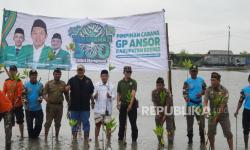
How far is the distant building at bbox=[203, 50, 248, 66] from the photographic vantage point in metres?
85.6

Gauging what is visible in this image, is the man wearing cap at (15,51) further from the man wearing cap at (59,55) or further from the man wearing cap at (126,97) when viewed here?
the man wearing cap at (126,97)

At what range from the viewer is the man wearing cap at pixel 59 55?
39.2ft

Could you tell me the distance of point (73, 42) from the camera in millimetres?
12031

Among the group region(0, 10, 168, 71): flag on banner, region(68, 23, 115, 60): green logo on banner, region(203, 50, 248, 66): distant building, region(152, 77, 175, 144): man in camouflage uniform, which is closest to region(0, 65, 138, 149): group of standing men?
region(152, 77, 175, 144): man in camouflage uniform

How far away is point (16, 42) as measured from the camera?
11984 mm

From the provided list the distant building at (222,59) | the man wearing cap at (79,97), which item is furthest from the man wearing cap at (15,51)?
the distant building at (222,59)

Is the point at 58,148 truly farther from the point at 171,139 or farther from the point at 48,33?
the point at 48,33

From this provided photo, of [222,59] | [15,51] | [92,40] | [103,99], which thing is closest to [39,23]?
[15,51]

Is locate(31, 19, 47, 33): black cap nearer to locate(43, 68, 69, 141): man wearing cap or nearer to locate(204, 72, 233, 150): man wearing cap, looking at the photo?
locate(43, 68, 69, 141): man wearing cap

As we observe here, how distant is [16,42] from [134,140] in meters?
4.09

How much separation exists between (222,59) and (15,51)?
261 ft

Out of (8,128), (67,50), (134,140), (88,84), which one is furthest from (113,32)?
(8,128)

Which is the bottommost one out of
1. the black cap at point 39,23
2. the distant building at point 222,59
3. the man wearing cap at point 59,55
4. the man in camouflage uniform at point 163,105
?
the man in camouflage uniform at point 163,105

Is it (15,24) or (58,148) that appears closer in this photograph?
(58,148)
